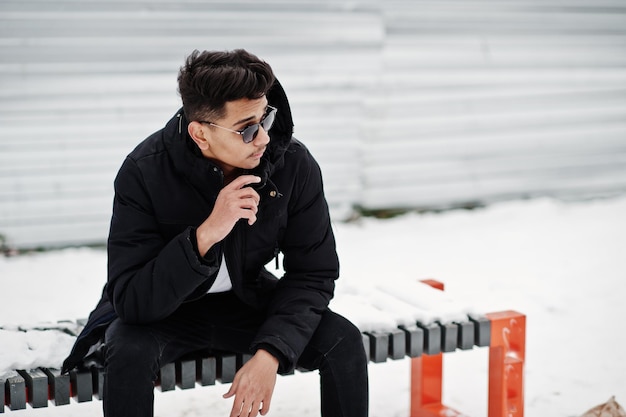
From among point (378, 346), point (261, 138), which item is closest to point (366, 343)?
point (378, 346)

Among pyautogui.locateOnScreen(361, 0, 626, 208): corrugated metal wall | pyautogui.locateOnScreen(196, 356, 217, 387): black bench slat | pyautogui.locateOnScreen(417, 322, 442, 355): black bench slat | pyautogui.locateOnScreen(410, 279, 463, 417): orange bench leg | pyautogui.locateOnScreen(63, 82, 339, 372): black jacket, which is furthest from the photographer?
pyautogui.locateOnScreen(361, 0, 626, 208): corrugated metal wall

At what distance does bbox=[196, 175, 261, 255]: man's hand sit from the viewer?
2.80 metres

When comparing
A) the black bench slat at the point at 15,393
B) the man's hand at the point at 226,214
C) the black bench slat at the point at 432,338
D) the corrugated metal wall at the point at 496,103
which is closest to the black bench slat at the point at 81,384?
the black bench slat at the point at 15,393

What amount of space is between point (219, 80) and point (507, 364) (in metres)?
1.49

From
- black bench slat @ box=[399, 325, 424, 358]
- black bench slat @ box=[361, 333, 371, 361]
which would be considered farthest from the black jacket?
black bench slat @ box=[399, 325, 424, 358]

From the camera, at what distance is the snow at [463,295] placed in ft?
12.3

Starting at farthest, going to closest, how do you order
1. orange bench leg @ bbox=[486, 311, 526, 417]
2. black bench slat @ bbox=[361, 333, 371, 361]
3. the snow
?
the snow < orange bench leg @ bbox=[486, 311, 526, 417] < black bench slat @ bbox=[361, 333, 371, 361]

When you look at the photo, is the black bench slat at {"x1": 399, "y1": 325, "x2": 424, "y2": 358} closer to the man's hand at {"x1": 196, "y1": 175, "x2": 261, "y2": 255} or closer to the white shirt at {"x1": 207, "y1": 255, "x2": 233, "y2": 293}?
the white shirt at {"x1": 207, "y1": 255, "x2": 233, "y2": 293}

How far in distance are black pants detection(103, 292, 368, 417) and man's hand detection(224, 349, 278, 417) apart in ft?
0.72

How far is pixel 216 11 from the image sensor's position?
6.78m

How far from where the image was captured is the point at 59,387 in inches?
116

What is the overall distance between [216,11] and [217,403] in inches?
138

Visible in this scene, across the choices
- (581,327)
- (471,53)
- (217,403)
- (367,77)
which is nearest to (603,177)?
(471,53)

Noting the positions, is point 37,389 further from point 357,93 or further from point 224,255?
point 357,93
